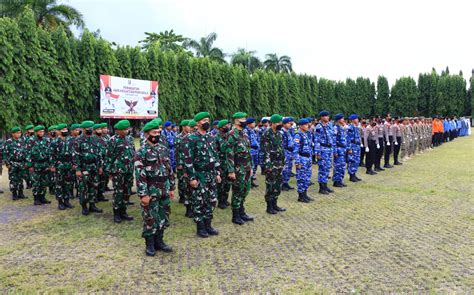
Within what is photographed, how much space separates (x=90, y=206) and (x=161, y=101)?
42.1 ft

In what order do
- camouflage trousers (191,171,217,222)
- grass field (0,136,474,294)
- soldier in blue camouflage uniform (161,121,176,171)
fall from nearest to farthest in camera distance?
1. grass field (0,136,474,294)
2. camouflage trousers (191,171,217,222)
3. soldier in blue camouflage uniform (161,121,176,171)

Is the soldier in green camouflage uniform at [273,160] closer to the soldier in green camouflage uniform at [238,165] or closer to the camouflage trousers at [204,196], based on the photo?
the soldier in green camouflage uniform at [238,165]

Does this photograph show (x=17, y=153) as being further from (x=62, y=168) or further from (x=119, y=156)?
(x=119, y=156)

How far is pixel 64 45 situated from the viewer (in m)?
15.4

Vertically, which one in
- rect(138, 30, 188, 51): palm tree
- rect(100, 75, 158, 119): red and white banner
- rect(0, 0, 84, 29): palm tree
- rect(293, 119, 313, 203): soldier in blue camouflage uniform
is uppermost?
rect(138, 30, 188, 51): palm tree

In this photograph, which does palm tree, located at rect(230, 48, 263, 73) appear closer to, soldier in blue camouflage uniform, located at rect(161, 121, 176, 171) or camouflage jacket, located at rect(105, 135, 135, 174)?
soldier in blue camouflage uniform, located at rect(161, 121, 176, 171)

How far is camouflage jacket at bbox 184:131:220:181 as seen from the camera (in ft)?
18.0

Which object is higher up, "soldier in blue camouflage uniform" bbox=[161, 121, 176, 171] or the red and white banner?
the red and white banner

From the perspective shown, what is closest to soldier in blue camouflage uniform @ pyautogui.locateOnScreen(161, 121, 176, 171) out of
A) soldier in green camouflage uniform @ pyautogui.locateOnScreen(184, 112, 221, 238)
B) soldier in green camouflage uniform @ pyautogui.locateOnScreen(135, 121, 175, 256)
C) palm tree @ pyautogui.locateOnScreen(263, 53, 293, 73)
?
soldier in green camouflage uniform @ pyautogui.locateOnScreen(184, 112, 221, 238)

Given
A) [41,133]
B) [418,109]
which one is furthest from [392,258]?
[418,109]

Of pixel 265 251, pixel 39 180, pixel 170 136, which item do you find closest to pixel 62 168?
pixel 39 180

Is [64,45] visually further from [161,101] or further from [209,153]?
[209,153]

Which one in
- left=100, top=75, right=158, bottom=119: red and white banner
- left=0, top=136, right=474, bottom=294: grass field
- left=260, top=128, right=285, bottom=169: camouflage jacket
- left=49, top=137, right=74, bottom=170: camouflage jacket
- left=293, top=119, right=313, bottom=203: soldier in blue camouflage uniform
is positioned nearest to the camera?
left=0, top=136, right=474, bottom=294: grass field

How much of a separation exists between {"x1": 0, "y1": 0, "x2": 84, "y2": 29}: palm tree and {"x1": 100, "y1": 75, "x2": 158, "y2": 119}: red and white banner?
6.09 metres
